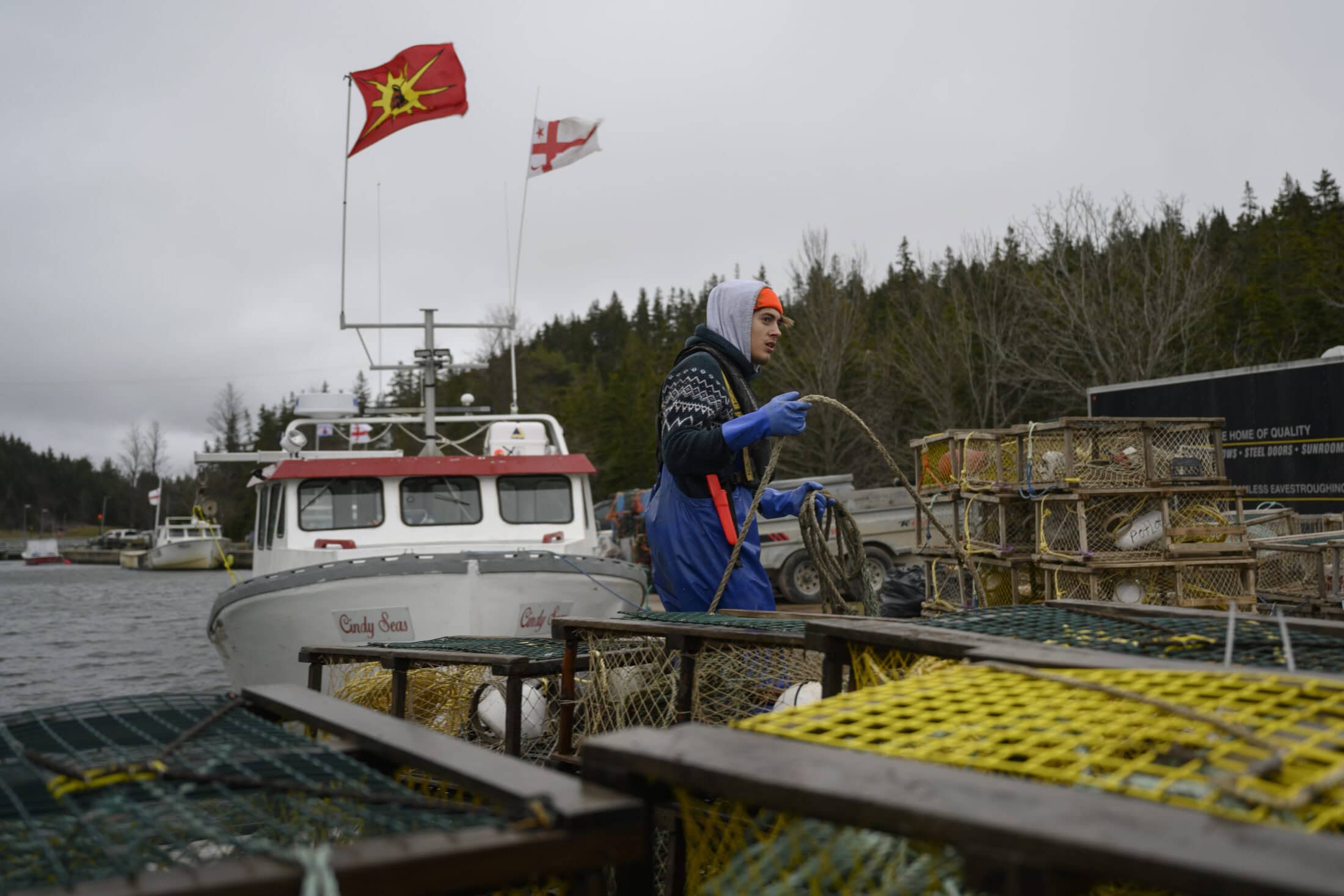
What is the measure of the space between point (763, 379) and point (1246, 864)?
1199 inches

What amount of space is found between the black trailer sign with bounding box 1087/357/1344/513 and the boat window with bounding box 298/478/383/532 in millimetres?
10382

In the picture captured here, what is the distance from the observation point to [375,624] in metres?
7.80

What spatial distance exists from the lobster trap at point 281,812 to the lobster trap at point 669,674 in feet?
3.65

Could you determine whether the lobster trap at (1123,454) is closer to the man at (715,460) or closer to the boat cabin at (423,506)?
the man at (715,460)

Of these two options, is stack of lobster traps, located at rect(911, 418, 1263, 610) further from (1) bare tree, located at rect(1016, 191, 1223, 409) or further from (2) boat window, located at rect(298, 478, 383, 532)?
(1) bare tree, located at rect(1016, 191, 1223, 409)

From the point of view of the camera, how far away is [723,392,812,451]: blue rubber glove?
3.64 metres

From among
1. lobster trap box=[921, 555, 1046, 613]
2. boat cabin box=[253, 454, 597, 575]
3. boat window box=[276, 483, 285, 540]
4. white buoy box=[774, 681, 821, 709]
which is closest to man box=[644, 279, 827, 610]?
white buoy box=[774, 681, 821, 709]

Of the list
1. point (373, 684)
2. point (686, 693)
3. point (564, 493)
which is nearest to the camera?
point (686, 693)

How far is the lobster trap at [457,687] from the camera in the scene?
3.24 metres

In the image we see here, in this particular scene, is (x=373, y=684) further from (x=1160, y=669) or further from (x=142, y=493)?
(x=142, y=493)

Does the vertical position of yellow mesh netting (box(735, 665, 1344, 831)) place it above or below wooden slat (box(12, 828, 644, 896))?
above

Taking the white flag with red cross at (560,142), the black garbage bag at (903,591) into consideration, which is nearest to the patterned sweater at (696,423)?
the black garbage bag at (903,591)

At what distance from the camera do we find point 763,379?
102 feet

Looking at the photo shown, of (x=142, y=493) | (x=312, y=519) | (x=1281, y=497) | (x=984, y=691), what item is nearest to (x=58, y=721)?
(x=984, y=691)
